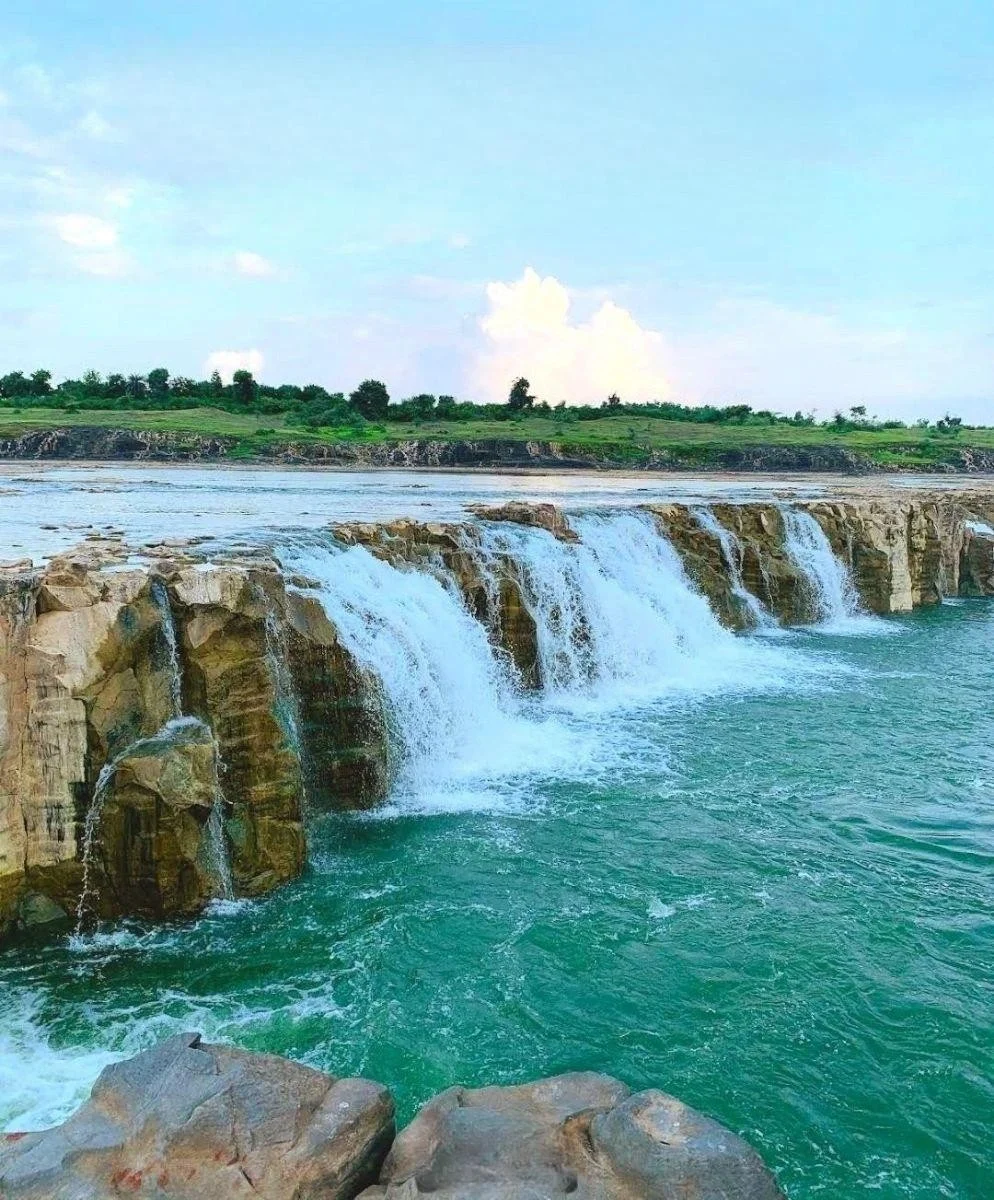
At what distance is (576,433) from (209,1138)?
7165cm

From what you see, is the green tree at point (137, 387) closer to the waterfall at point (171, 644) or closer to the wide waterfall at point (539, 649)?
the wide waterfall at point (539, 649)

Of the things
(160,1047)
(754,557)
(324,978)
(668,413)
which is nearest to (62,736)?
(324,978)

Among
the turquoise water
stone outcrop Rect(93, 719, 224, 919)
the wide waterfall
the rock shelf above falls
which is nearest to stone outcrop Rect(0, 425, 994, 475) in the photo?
the wide waterfall

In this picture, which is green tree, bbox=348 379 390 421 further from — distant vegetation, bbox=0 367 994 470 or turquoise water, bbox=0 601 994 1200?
turquoise water, bbox=0 601 994 1200

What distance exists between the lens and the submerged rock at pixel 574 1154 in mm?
4766

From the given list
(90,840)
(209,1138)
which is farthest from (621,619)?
(209,1138)

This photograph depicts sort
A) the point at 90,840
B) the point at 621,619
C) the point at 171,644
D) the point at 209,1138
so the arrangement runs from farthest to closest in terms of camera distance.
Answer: the point at 621,619 < the point at 171,644 < the point at 90,840 < the point at 209,1138

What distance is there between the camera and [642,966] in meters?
8.49

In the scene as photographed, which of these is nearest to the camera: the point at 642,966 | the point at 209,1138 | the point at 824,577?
the point at 209,1138

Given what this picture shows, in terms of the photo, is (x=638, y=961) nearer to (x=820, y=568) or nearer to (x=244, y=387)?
(x=820, y=568)

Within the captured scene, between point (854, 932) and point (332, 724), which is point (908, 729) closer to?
point (854, 932)

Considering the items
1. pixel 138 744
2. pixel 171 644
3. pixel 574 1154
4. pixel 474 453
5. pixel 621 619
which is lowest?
pixel 574 1154

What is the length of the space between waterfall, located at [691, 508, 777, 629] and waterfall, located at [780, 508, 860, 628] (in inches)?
75.7

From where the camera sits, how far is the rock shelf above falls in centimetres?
895
